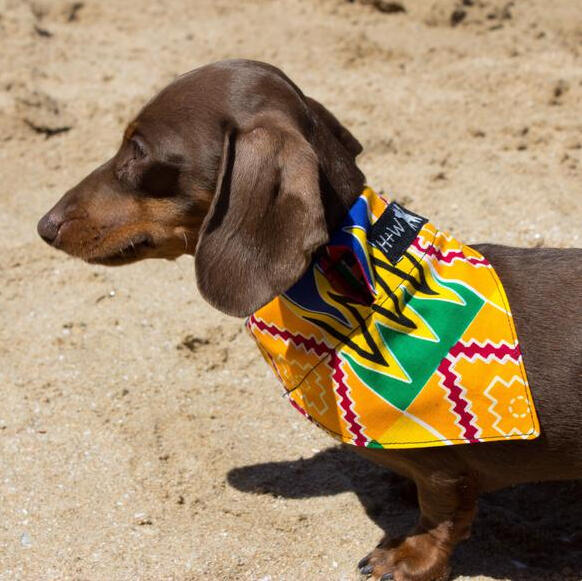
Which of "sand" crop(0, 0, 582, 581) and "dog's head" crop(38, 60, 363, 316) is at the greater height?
"dog's head" crop(38, 60, 363, 316)

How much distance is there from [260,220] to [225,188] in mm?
168

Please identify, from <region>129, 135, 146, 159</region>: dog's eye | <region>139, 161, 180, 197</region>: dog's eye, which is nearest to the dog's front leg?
<region>139, 161, 180, 197</region>: dog's eye

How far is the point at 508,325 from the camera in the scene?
3.17 meters

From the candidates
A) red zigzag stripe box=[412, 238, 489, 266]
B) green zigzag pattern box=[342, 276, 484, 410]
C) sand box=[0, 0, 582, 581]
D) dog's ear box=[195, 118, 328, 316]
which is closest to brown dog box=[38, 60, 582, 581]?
dog's ear box=[195, 118, 328, 316]

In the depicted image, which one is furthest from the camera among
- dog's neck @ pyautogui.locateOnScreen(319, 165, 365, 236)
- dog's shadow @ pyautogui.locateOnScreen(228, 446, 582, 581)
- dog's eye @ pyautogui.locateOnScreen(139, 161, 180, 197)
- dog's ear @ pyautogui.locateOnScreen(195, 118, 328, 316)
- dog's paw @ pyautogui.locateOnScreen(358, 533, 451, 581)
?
dog's shadow @ pyautogui.locateOnScreen(228, 446, 582, 581)

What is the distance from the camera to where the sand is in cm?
369

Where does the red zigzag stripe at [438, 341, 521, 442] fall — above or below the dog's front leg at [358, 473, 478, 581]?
above

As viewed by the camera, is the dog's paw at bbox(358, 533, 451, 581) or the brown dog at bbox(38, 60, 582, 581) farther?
the dog's paw at bbox(358, 533, 451, 581)

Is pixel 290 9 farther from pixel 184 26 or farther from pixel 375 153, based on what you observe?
pixel 375 153

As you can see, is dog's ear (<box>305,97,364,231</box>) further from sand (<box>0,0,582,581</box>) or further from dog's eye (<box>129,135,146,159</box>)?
sand (<box>0,0,582,581</box>)

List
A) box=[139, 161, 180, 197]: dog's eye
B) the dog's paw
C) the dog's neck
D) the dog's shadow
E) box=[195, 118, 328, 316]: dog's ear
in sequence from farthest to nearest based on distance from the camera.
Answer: the dog's shadow → the dog's paw → box=[139, 161, 180, 197]: dog's eye → the dog's neck → box=[195, 118, 328, 316]: dog's ear

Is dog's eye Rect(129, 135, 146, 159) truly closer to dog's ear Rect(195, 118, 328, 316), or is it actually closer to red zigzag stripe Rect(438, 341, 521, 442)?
dog's ear Rect(195, 118, 328, 316)

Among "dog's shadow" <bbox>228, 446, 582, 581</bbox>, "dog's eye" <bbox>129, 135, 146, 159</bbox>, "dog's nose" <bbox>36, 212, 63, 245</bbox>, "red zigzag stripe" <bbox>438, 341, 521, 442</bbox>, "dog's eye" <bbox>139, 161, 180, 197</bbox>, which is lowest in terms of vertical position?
"dog's shadow" <bbox>228, 446, 582, 581</bbox>

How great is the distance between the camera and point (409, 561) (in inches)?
137
